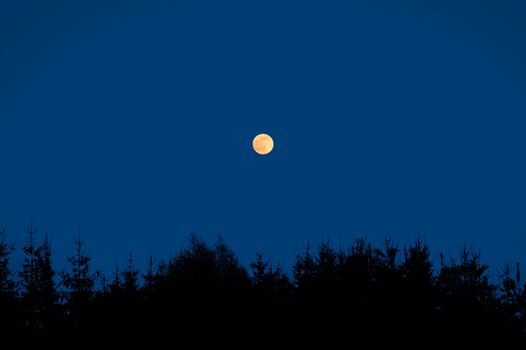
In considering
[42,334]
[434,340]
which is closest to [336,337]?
[434,340]

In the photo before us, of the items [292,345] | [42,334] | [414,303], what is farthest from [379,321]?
[42,334]

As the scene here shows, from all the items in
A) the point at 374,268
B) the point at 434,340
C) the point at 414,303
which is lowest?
the point at 434,340

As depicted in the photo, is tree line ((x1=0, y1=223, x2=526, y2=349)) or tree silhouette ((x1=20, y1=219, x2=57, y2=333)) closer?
tree line ((x1=0, y1=223, x2=526, y2=349))

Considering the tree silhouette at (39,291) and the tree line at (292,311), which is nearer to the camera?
the tree line at (292,311)

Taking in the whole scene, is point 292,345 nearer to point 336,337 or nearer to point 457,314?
point 336,337

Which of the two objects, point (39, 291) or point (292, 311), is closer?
point (292, 311)

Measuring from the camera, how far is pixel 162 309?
3156 centimetres

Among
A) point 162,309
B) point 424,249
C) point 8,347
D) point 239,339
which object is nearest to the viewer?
point 8,347

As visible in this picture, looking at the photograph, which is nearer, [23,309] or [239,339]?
[239,339]

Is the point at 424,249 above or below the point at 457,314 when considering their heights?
above

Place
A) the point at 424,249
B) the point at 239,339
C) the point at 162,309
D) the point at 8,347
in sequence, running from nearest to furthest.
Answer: the point at 8,347
the point at 239,339
the point at 162,309
the point at 424,249

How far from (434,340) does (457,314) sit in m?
2.00

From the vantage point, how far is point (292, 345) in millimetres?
28656

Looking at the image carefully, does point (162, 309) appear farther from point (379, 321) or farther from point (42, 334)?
point (379, 321)
